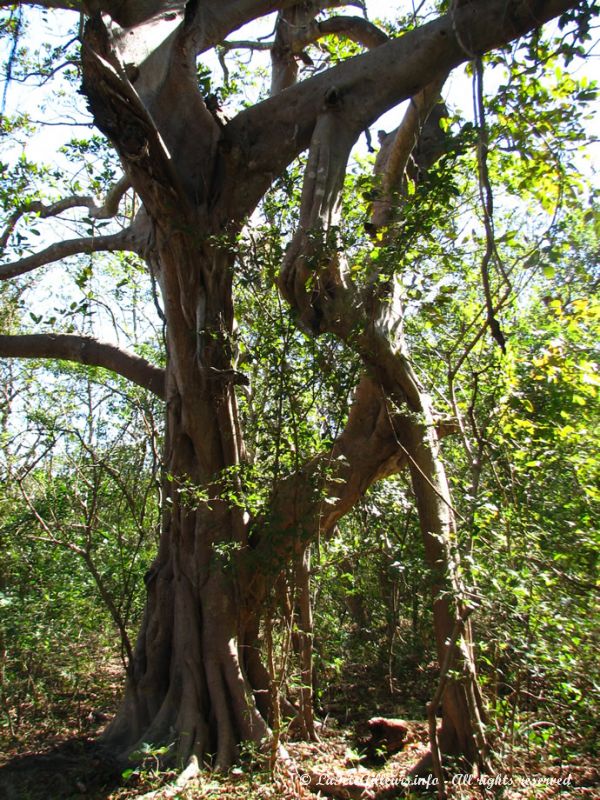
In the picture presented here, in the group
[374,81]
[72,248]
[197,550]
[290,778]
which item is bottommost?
[290,778]

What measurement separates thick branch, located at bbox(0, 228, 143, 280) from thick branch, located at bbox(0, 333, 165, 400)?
738mm

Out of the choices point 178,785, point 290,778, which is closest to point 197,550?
point 178,785

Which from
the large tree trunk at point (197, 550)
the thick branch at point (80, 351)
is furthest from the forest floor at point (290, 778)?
the thick branch at point (80, 351)

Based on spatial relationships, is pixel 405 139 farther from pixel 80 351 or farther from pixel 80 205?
pixel 80 205

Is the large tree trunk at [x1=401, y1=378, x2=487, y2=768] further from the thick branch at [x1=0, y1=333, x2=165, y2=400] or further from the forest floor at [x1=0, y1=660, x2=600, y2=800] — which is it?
the thick branch at [x1=0, y1=333, x2=165, y2=400]

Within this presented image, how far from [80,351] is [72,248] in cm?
119

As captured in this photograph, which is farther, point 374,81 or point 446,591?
point 374,81

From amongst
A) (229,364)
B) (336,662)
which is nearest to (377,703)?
(336,662)

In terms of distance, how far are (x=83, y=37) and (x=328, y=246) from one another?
2.23 metres

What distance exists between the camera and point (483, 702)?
4277 mm

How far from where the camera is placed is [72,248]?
6.54 m

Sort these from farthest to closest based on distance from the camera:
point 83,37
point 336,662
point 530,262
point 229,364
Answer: point 336,662 → point 229,364 → point 83,37 → point 530,262

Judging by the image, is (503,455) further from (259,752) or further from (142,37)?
(142,37)

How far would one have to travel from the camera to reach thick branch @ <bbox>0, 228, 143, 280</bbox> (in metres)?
6.16
